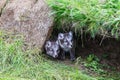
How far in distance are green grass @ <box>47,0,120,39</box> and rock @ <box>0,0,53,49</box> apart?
161 mm

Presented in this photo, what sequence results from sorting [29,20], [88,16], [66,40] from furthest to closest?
[29,20]
[66,40]
[88,16]

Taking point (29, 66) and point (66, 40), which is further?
point (66, 40)

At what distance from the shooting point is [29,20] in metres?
4.35

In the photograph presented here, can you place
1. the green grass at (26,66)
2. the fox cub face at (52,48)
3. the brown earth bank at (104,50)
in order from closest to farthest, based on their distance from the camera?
the green grass at (26,66) < the brown earth bank at (104,50) < the fox cub face at (52,48)

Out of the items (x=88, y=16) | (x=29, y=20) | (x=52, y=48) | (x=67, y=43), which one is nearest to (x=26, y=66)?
(x=52, y=48)

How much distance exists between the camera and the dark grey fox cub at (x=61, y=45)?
409 cm

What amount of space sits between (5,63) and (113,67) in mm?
1252

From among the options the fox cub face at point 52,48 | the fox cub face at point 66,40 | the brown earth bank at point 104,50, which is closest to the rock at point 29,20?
the fox cub face at point 52,48

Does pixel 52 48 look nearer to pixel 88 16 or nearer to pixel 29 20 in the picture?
pixel 29 20

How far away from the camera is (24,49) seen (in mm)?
4105

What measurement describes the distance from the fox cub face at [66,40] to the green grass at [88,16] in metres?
0.09

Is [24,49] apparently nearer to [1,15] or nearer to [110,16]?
[1,15]

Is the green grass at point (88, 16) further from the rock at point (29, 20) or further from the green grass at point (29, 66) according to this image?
the green grass at point (29, 66)

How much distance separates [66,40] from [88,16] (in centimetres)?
46
